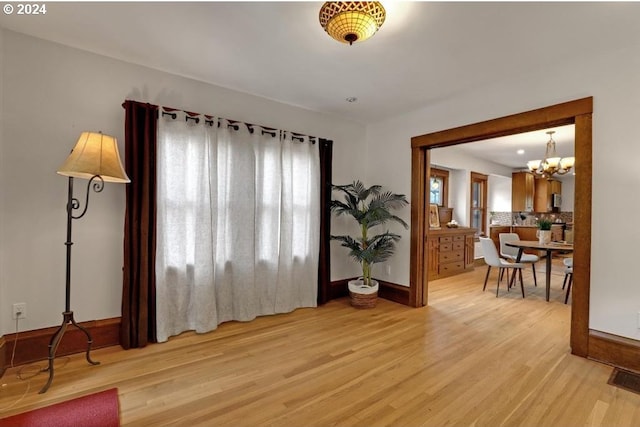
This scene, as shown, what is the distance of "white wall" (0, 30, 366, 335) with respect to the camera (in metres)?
2.26

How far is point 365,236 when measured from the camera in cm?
389

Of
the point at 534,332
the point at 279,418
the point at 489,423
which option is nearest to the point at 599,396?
the point at 489,423

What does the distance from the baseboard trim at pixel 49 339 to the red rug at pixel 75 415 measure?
76 centimetres

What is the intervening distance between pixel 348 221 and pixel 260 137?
1.72 meters

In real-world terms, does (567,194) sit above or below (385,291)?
above

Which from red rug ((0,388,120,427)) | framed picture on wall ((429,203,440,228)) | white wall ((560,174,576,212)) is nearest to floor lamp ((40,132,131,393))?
red rug ((0,388,120,427))

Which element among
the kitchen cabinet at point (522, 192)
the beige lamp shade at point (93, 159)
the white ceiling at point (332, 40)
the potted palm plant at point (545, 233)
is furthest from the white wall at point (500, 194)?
the beige lamp shade at point (93, 159)

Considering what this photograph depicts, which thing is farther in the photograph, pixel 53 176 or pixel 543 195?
pixel 543 195

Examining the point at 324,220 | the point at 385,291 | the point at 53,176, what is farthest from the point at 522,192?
the point at 53,176

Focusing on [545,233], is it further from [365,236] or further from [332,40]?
[332,40]

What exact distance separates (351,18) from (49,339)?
326cm

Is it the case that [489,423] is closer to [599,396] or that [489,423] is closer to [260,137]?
[599,396]

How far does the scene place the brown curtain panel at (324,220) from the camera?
151 inches

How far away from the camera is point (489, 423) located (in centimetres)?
169
